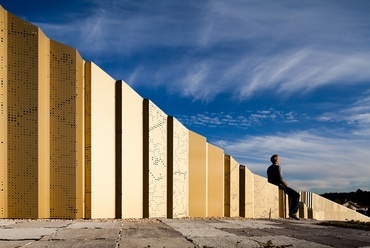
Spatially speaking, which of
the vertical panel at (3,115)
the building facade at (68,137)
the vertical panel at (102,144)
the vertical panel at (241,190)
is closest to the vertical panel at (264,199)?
the vertical panel at (241,190)

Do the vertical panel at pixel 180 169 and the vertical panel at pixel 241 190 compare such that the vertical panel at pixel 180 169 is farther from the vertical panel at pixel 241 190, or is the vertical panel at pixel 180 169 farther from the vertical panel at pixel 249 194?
the vertical panel at pixel 249 194

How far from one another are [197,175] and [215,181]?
1373 millimetres

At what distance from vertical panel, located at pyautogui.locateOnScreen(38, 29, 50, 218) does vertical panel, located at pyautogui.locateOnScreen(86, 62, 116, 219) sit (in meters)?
0.94

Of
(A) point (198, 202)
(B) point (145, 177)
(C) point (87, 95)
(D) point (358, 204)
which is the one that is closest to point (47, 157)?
(C) point (87, 95)

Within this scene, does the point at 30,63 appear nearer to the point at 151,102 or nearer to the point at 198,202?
the point at 151,102

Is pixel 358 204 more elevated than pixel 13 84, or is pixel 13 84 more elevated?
pixel 13 84

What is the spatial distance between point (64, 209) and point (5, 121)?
2249 millimetres

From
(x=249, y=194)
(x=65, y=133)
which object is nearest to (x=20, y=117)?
(x=65, y=133)

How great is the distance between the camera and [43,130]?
8.20 metres

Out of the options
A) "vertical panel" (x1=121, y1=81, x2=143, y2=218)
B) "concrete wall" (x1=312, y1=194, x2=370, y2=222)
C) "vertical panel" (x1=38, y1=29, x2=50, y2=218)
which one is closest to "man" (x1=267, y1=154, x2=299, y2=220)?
"vertical panel" (x1=121, y1=81, x2=143, y2=218)

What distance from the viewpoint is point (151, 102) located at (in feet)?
37.1

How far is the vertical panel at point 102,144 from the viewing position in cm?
881

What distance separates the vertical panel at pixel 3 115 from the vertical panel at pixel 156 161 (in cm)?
396

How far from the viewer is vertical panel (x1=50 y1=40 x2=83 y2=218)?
8344mm
